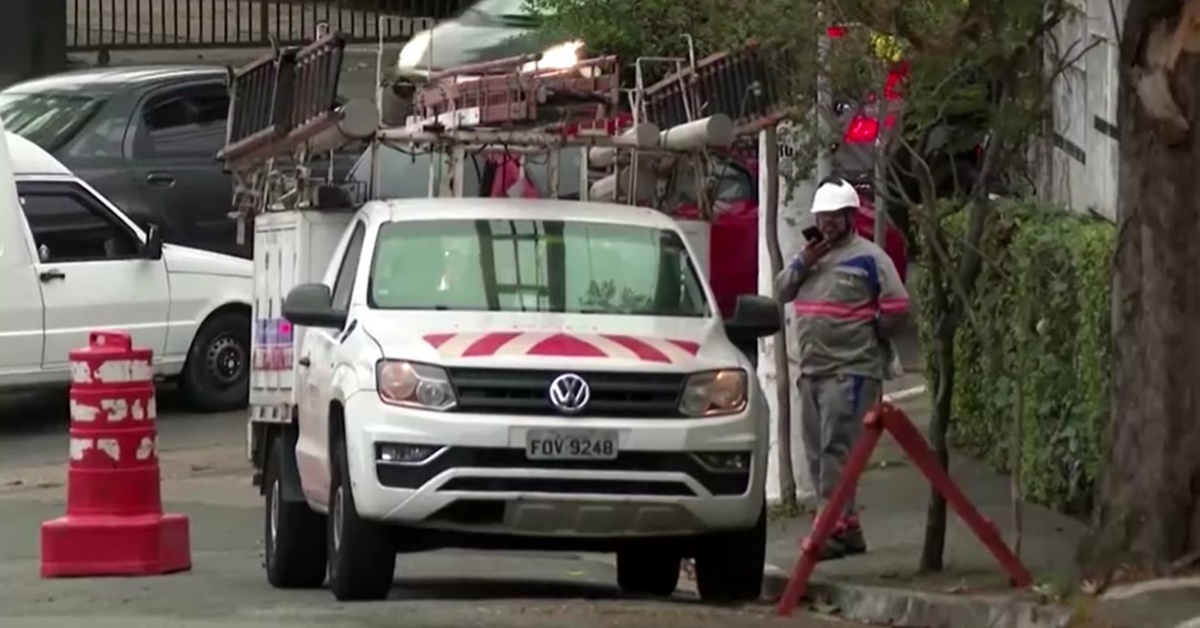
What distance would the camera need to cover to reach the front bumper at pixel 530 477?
1102 centimetres

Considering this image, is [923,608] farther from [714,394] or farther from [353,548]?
[353,548]

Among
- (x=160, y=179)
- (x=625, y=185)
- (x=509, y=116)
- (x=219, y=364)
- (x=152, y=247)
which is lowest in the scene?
(x=219, y=364)

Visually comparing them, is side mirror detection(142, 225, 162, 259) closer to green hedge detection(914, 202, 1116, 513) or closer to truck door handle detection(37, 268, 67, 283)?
truck door handle detection(37, 268, 67, 283)

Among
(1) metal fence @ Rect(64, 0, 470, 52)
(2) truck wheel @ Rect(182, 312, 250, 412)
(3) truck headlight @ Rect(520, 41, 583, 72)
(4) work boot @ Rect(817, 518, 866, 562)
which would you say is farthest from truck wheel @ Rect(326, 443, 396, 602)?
(1) metal fence @ Rect(64, 0, 470, 52)

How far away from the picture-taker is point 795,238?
15125mm

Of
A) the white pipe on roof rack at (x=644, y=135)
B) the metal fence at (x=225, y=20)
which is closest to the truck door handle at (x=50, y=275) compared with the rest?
the white pipe on roof rack at (x=644, y=135)

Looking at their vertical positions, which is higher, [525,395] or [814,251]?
[814,251]

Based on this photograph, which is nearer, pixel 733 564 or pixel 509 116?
pixel 733 564

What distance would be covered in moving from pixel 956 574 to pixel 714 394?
63.0 inches

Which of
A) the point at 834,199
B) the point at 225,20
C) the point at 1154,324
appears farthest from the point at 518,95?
the point at 225,20

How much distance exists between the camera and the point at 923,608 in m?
11.2

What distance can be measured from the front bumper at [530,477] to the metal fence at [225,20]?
834 inches

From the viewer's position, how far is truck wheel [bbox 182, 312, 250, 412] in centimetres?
1970

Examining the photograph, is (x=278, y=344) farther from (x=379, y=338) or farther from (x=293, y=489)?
(x=379, y=338)
